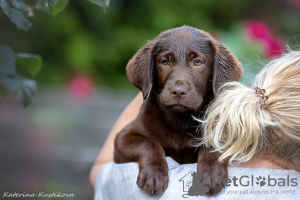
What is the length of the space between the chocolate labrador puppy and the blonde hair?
193mm

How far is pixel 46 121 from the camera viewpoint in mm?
5742

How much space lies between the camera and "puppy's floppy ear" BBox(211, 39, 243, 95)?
2.49m

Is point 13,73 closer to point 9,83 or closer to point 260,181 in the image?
point 9,83

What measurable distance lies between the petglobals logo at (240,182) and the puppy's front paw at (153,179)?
0.28 feet

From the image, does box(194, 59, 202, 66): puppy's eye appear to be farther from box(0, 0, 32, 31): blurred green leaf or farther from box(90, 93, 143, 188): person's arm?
box(0, 0, 32, 31): blurred green leaf

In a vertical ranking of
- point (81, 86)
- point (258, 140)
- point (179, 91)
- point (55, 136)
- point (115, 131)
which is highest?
point (179, 91)

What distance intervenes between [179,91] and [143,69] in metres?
0.36

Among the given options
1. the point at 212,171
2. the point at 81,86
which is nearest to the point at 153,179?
the point at 212,171

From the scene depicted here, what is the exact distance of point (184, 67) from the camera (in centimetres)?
248

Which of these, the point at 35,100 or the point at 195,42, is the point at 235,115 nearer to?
the point at 195,42

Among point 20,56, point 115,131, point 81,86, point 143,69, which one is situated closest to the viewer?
point 20,56

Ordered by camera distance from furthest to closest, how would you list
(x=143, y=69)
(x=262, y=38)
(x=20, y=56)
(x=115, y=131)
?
(x=262, y=38)
(x=115, y=131)
(x=143, y=69)
(x=20, y=56)

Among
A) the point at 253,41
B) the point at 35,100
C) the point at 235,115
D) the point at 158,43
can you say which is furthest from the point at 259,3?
the point at 235,115

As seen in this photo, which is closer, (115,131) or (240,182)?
(240,182)
